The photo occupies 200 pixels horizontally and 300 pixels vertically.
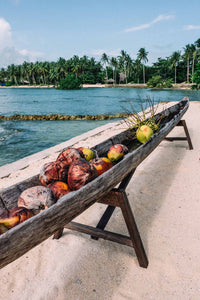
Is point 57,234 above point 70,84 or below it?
below

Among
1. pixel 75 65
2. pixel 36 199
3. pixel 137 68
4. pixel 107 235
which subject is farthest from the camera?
pixel 75 65

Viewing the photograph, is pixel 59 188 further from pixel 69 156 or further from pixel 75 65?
pixel 75 65

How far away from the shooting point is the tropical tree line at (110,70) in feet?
175

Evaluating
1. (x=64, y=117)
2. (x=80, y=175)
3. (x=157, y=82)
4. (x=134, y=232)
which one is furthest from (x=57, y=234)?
(x=157, y=82)

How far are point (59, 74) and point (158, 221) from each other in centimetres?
7313

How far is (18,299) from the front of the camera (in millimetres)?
1729

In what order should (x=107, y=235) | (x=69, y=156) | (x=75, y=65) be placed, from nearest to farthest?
(x=69, y=156), (x=107, y=235), (x=75, y=65)

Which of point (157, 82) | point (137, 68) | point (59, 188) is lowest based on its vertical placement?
point (59, 188)

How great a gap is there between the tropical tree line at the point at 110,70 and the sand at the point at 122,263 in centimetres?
5404

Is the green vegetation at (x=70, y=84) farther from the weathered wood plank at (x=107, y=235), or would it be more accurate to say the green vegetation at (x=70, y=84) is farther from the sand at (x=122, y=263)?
the weathered wood plank at (x=107, y=235)

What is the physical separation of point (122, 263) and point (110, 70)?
76.1m

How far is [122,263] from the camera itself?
201cm

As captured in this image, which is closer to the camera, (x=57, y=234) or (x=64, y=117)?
(x=57, y=234)

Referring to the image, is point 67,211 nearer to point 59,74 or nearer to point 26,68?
point 59,74
